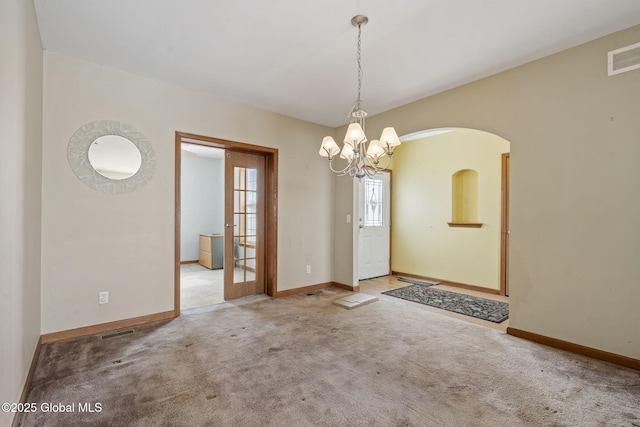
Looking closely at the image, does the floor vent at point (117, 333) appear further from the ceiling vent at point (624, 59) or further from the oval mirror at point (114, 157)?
the ceiling vent at point (624, 59)

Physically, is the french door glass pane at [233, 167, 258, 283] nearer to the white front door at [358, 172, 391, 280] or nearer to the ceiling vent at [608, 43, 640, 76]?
the white front door at [358, 172, 391, 280]

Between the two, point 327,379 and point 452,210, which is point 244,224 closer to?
point 327,379

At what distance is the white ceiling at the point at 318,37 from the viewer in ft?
7.04

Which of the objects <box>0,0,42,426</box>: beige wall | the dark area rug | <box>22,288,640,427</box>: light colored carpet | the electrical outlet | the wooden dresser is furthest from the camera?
the wooden dresser

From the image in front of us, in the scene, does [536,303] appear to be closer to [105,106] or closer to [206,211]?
[105,106]

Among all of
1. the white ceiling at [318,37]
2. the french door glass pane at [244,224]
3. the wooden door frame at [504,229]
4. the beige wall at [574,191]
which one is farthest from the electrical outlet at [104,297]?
the wooden door frame at [504,229]

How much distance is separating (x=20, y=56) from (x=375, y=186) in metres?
5.01

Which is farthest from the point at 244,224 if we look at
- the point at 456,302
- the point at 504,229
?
the point at 504,229

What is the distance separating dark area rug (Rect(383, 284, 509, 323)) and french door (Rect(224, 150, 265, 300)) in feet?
6.84

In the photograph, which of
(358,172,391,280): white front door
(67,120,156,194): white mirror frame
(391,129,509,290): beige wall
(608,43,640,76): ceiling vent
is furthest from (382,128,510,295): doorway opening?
(67,120,156,194): white mirror frame

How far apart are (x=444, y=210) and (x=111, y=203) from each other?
501 cm

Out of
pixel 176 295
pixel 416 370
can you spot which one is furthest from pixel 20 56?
pixel 416 370

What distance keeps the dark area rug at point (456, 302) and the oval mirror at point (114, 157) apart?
3839 millimetres

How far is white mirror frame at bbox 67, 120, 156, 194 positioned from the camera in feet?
9.42
